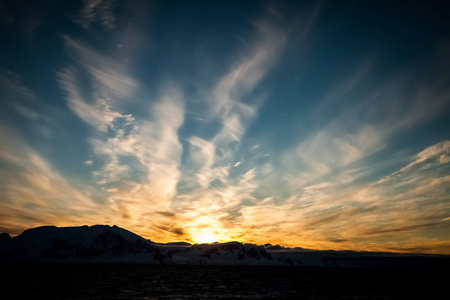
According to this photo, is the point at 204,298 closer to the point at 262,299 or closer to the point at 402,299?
the point at 262,299

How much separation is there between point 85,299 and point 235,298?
29375 mm

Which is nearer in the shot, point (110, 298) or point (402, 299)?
point (110, 298)

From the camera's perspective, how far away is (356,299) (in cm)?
5559

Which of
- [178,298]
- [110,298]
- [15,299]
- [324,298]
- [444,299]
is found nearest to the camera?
[15,299]

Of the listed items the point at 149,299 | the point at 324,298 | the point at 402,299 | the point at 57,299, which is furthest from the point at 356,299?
the point at 57,299

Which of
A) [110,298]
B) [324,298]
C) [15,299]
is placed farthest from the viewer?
[324,298]

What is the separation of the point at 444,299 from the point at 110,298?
81342 mm

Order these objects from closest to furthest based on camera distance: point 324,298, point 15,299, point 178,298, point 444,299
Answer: point 15,299 < point 178,298 < point 324,298 < point 444,299

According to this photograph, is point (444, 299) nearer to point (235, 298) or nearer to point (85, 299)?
point (235, 298)

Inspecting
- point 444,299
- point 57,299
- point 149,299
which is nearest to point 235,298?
point 149,299

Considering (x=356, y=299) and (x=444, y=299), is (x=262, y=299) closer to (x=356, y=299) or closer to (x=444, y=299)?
(x=356, y=299)

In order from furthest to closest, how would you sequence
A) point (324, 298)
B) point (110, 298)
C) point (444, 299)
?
1. point (444, 299)
2. point (324, 298)
3. point (110, 298)

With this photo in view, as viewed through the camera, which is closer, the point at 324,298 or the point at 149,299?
the point at 149,299

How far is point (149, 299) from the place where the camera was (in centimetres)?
4694
